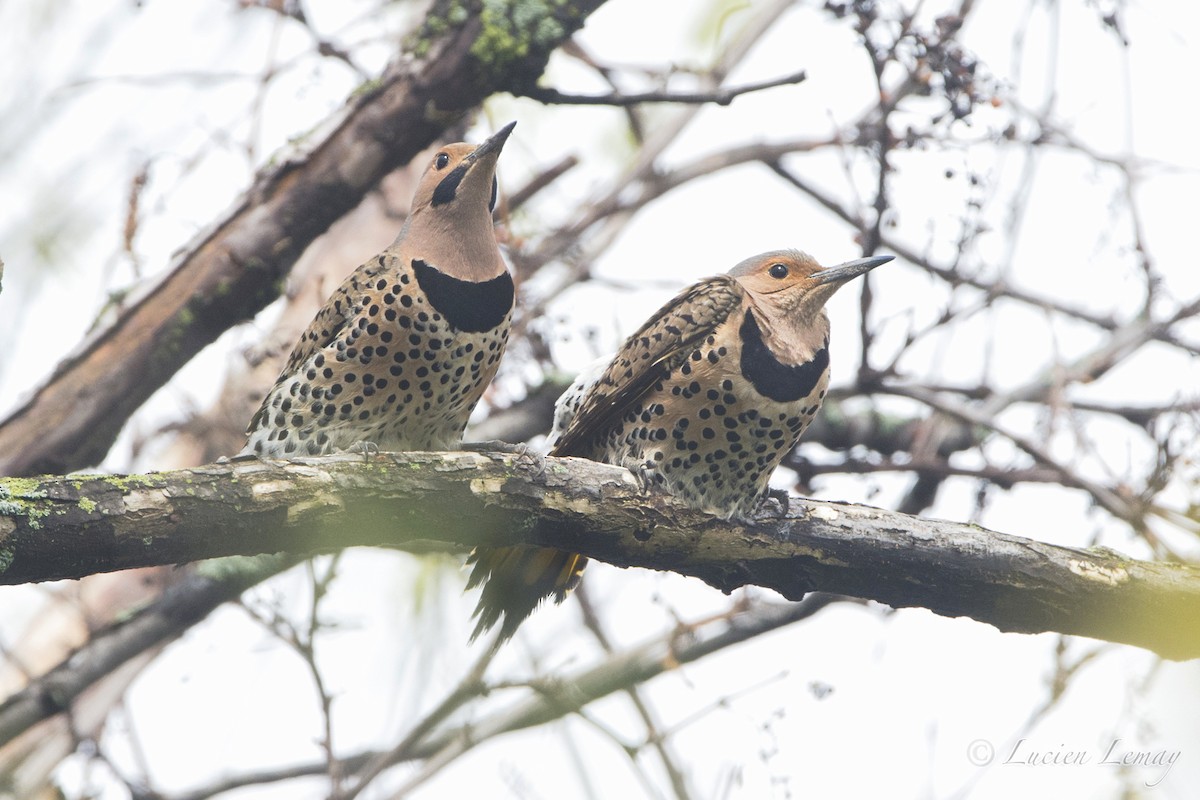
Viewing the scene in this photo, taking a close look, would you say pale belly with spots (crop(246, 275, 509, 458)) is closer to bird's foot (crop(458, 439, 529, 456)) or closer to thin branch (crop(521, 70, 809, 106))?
bird's foot (crop(458, 439, 529, 456))

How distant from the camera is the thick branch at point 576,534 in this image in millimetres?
3406

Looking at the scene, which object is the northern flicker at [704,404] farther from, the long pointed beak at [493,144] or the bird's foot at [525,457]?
the long pointed beak at [493,144]

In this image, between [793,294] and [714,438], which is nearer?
[714,438]

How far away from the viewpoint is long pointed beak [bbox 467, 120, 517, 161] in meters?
4.90

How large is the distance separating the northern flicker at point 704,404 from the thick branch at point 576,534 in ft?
0.92

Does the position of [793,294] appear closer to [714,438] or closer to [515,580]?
[714,438]

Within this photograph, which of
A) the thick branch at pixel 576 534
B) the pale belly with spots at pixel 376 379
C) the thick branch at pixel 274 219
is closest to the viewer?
the thick branch at pixel 576 534

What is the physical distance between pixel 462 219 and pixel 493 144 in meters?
0.32

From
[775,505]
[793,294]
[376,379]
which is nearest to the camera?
[775,505]

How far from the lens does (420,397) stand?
4652mm

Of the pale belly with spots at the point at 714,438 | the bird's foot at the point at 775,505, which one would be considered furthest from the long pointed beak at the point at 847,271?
the bird's foot at the point at 775,505

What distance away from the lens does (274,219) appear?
561 centimetres

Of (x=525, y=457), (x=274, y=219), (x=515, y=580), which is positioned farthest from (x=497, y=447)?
(x=274, y=219)

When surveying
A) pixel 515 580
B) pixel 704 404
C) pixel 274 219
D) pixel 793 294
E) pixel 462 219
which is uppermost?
pixel 274 219
